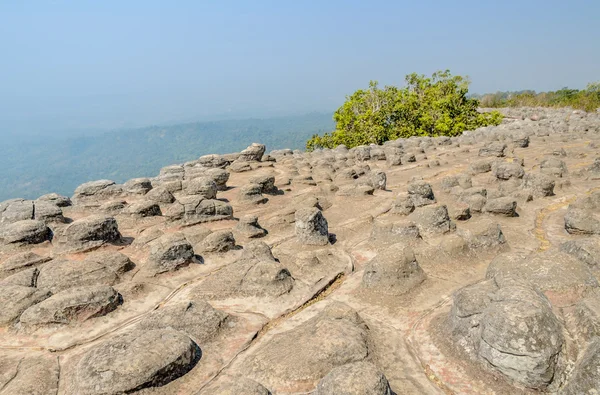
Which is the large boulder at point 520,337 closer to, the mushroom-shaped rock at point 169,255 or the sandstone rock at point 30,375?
the sandstone rock at point 30,375

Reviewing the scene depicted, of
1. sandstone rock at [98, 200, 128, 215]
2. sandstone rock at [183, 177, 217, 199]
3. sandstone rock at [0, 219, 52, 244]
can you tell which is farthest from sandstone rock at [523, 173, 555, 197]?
sandstone rock at [0, 219, 52, 244]

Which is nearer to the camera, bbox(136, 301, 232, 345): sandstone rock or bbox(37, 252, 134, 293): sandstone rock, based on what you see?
bbox(136, 301, 232, 345): sandstone rock

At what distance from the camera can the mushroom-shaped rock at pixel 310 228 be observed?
13055 millimetres

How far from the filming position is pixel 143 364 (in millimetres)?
6746

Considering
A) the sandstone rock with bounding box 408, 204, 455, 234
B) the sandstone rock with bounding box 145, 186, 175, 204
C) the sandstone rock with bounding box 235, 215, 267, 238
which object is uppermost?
the sandstone rock with bounding box 408, 204, 455, 234

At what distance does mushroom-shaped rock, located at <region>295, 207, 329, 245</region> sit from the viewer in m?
13.1

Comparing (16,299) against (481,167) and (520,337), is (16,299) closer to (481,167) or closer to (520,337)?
(520,337)

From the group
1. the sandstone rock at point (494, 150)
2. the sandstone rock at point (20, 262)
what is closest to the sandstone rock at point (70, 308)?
the sandstone rock at point (20, 262)

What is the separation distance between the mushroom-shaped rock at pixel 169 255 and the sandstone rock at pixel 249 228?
2730mm

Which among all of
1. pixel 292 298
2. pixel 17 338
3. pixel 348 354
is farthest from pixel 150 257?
pixel 348 354

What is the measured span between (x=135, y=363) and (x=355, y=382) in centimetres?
366

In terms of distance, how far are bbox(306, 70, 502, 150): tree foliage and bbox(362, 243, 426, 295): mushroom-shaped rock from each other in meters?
36.4

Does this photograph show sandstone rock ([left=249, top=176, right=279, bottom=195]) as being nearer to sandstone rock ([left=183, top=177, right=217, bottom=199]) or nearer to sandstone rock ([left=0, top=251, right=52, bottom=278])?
sandstone rock ([left=183, top=177, right=217, bottom=199])

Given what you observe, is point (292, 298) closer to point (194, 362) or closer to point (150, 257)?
point (194, 362)
